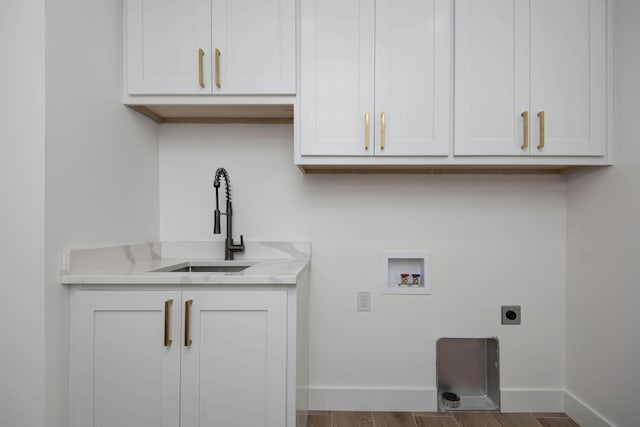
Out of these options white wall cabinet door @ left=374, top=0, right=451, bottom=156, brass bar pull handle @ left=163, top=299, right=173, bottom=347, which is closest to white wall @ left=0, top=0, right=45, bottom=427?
brass bar pull handle @ left=163, top=299, right=173, bottom=347

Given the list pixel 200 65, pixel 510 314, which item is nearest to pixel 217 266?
pixel 200 65

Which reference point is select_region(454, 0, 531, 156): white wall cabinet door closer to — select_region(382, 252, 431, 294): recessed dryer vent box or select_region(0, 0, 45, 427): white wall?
select_region(382, 252, 431, 294): recessed dryer vent box

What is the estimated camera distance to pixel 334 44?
1569 mm

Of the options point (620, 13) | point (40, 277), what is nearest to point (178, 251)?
point (40, 277)

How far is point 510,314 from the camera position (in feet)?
6.21

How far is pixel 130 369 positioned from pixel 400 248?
4.46 ft

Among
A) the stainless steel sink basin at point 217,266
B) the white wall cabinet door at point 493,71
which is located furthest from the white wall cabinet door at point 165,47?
the white wall cabinet door at point 493,71

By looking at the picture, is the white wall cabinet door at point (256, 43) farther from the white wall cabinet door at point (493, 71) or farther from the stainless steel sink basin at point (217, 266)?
the stainless steel sink basin at point (217, 266)

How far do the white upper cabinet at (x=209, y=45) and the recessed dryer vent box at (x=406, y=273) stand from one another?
3.41 ft

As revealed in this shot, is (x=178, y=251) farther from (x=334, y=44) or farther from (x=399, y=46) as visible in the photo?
(x=399, y=46)

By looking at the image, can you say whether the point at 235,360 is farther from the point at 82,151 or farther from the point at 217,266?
the point at 82,151

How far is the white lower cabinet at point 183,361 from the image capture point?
4.13 ft

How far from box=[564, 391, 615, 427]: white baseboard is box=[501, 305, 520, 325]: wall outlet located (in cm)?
44

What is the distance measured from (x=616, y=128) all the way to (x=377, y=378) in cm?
166
